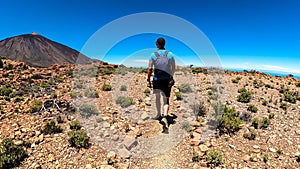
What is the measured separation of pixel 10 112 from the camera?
8.65 metres

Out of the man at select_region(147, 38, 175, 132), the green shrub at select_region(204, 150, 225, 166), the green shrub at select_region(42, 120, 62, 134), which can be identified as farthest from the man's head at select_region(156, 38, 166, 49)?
the green shrub at select_region(42, 120, 62, 134)

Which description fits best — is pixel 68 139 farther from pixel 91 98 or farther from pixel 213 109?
pixel 213 109

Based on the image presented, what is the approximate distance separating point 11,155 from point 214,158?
551 cm

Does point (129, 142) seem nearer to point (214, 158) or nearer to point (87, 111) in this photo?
point (214, 158)

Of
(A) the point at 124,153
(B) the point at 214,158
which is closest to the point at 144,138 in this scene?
(A) the point at 124,153

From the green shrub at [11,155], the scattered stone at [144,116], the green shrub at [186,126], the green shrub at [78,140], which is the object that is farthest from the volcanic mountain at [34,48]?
the green shrub at [186,126]

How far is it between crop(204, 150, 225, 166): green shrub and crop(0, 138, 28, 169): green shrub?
509 centimetres

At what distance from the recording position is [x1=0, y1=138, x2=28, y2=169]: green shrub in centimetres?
514

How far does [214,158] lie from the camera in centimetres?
534

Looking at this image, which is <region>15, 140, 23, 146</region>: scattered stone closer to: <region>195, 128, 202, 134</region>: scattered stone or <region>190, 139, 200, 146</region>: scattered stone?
<region>190, 139, 200, 146</region>: scattered stone

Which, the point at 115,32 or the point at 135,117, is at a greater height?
the point at 115,32

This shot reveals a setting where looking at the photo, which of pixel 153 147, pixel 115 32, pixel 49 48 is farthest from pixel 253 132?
pixel 49 48

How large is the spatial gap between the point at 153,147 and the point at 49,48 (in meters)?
75.9

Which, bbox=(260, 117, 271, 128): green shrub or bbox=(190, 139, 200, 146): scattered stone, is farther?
bbox=(260, 117, 271, 128): green shrub
